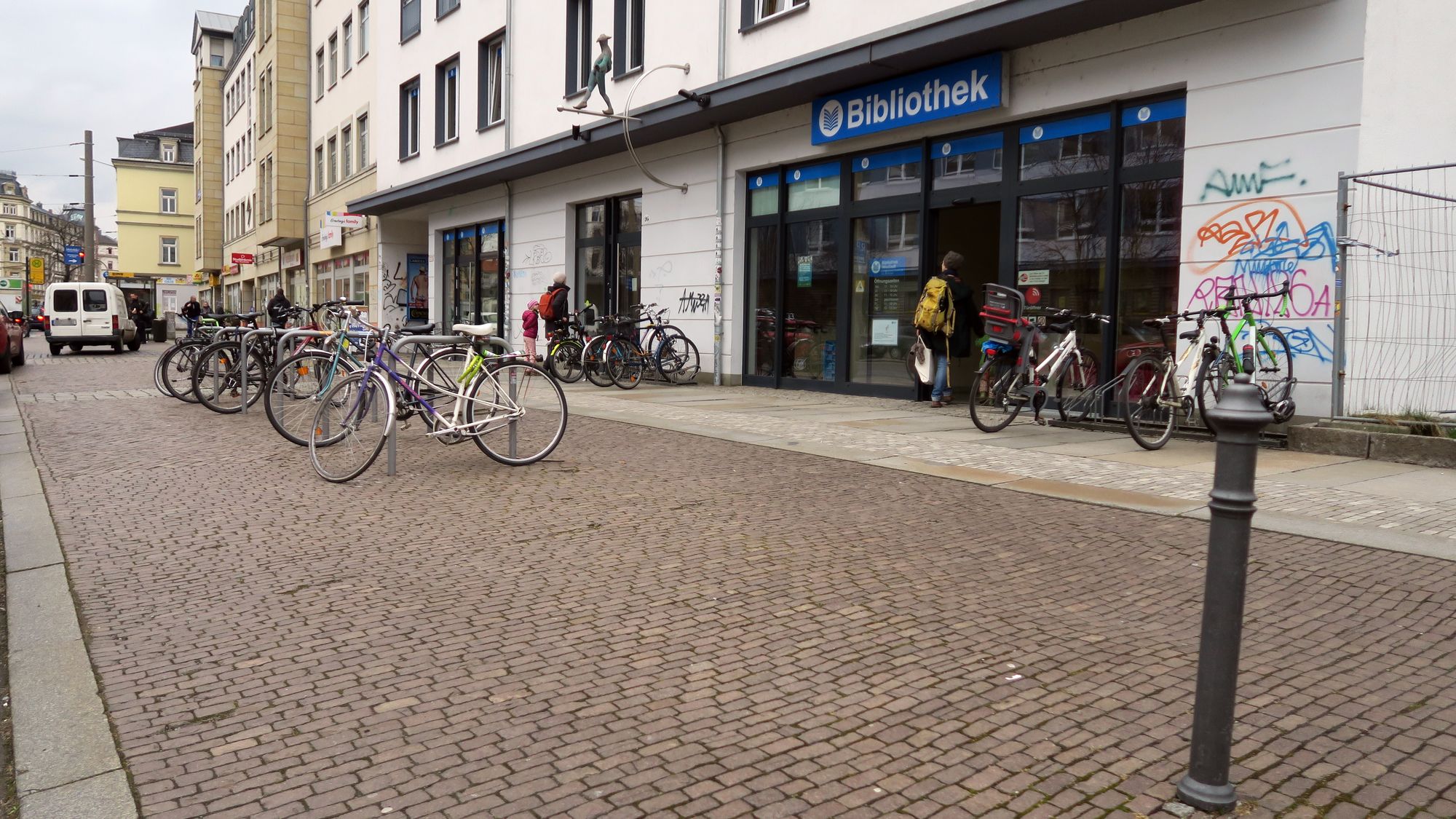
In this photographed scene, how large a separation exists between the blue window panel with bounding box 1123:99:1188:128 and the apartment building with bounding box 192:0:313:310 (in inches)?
1303

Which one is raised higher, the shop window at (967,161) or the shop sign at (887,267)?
the shop window at (967,161)

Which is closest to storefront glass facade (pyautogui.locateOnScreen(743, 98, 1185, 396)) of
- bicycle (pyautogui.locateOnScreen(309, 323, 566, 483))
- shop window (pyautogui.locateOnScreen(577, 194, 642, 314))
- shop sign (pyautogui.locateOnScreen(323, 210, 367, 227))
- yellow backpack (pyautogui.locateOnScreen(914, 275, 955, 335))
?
yellow backpack (pyautogui.locateOnScreen(914, 275, 955, 335))

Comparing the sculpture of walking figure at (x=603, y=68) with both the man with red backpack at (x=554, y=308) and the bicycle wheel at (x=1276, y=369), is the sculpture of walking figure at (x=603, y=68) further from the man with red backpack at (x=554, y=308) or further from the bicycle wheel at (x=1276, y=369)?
the bicycle wheel at (x=1276, y=369)

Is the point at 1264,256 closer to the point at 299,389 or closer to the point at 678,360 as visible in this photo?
the point at 299,389

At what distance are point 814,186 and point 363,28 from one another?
71.8ft

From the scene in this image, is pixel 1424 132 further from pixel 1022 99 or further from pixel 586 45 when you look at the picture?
pixel 586 45

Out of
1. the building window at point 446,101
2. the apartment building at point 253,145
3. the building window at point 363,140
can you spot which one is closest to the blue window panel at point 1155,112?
the building window at point 446,101

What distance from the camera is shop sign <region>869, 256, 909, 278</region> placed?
13.5 m

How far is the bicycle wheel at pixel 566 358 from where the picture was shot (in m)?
17.0

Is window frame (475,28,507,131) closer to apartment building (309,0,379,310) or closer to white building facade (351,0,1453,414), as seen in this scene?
white building facade (351,0,1453,414)

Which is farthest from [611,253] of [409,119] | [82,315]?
[82,315]

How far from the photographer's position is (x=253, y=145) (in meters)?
47.8

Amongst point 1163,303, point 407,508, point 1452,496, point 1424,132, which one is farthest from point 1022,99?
point 407,508

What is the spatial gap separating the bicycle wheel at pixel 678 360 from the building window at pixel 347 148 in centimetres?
2004
